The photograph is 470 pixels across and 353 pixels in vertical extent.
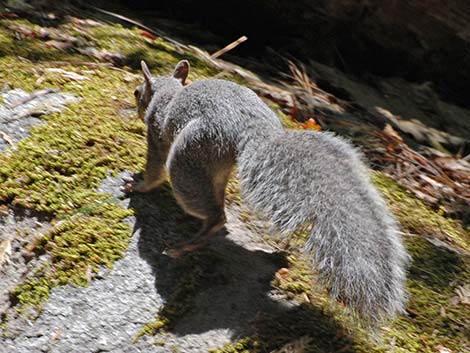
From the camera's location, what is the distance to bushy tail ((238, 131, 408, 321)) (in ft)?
8.75

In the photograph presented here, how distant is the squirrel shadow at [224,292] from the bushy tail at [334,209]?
0.37 metres

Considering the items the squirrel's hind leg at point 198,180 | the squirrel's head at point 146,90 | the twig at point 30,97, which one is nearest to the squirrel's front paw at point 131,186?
the squirrel's hind leg at point 198,180

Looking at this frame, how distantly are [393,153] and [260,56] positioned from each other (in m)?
1.78

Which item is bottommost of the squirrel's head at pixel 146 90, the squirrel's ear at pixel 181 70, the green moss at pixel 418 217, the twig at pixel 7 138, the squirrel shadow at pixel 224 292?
the squirrel shadow at pixel 224 292

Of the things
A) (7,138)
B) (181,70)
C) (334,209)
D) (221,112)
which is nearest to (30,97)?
(7,138)

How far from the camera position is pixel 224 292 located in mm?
3105

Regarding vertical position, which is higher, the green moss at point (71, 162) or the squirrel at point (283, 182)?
the squirrel at point (283, 182)

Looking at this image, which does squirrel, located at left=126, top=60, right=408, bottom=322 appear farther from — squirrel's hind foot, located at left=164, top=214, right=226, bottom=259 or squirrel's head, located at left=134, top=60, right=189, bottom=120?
squirrel's head, located at left=134, top=60, right=189, bottom=120

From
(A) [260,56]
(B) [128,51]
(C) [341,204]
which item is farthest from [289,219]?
(A) [260,56]

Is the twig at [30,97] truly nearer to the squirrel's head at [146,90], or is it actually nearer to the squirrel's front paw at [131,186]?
the squirrel's head at [146,90]

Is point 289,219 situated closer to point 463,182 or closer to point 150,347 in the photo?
point 150,347

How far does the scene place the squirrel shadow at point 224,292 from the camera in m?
2.95

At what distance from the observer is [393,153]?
4703 mm

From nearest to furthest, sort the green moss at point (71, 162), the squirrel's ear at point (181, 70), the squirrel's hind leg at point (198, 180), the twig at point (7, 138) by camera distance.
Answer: the green moss at point (71, 162) → the squirrel's hind leg at point (198, 180) → the twig at point (7, 138) → the squirrel's ear at point (181, 70)
